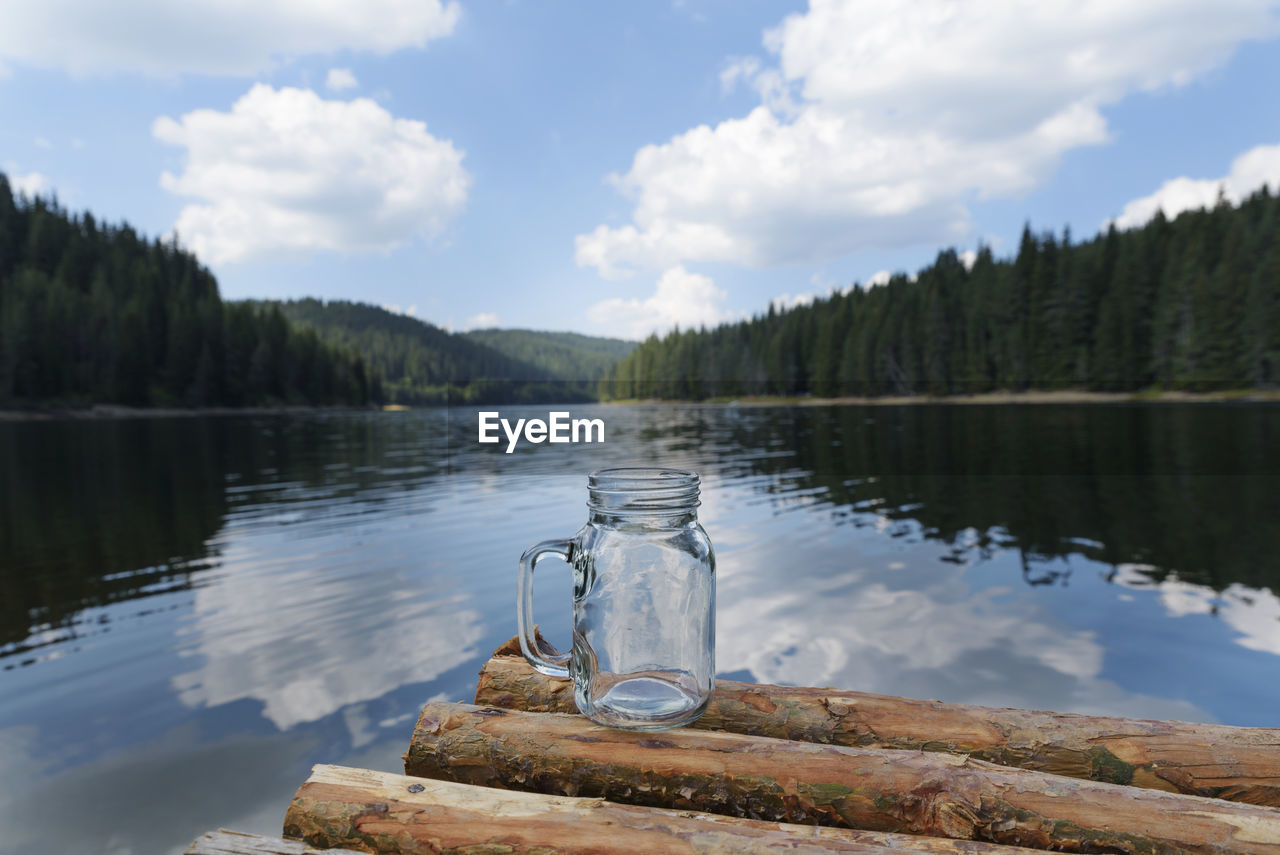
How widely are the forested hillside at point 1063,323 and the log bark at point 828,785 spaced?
384ft

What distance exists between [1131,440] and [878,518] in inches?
1224

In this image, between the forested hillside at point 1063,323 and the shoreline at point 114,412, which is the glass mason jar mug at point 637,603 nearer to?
the forested hillside at point 1063,323

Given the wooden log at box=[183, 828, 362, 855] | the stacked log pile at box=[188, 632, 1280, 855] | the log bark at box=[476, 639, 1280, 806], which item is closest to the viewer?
the wooden log at box=[183, 828, 362, 855]

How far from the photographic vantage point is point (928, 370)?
416ft

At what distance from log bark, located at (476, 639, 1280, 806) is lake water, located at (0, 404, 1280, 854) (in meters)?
4.38

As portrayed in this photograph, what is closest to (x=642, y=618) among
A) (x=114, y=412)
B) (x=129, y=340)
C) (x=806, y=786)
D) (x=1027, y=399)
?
(x=806, y=786)

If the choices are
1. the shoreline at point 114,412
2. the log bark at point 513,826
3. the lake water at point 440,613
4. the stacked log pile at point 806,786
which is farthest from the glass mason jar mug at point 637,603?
the shoreline at point 114,412

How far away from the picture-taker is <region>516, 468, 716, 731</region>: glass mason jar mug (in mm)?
2412

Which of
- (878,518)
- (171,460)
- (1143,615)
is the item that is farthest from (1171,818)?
(171,460)

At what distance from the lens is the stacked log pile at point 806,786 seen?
5.92ft

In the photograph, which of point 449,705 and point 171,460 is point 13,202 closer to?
point 171,460

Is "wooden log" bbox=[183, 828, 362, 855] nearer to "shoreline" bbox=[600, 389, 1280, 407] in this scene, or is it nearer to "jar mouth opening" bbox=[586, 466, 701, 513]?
"jar mouth opening" bbox=[586, 466, 701, 513]

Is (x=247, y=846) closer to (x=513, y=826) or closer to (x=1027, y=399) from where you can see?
(x=513, y=826)

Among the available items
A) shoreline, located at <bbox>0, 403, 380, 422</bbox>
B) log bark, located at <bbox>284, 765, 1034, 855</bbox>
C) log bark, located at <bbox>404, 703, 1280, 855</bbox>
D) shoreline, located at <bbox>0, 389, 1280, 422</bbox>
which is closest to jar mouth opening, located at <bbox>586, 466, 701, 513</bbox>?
log bark, located at <bbox>404, 703, 1280, 855</bbox>
